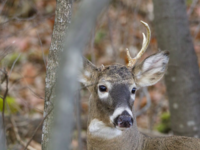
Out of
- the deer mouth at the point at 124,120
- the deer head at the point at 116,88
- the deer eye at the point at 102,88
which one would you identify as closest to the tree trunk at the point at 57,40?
the deer head at the point at 116,88

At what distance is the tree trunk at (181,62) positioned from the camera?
5754 mm

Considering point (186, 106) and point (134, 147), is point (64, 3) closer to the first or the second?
point (134, 147)

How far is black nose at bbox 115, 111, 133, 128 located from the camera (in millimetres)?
3330

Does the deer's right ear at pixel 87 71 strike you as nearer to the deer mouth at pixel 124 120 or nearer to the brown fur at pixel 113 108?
the brown fur at pixel 113 108

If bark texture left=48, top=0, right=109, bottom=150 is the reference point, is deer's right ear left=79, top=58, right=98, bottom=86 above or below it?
below

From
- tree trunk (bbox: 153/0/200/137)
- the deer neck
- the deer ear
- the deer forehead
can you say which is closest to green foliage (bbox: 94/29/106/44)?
tree trunk (bbox: 153/0/200/137)

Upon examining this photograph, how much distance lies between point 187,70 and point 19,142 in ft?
9.75

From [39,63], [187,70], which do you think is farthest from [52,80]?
[39,63]

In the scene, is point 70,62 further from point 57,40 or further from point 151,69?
point 151,69

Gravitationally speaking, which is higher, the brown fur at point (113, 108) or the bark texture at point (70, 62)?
the bark texture at point (70, 62)

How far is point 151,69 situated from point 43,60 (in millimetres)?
5992

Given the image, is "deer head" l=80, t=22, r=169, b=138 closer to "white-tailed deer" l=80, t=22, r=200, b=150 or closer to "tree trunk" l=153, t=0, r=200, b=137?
"white-tailed deer" l=80, t=22, r=200, b=150

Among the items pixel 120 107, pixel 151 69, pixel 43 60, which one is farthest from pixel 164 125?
pixel 120 107

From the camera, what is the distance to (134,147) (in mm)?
4121
